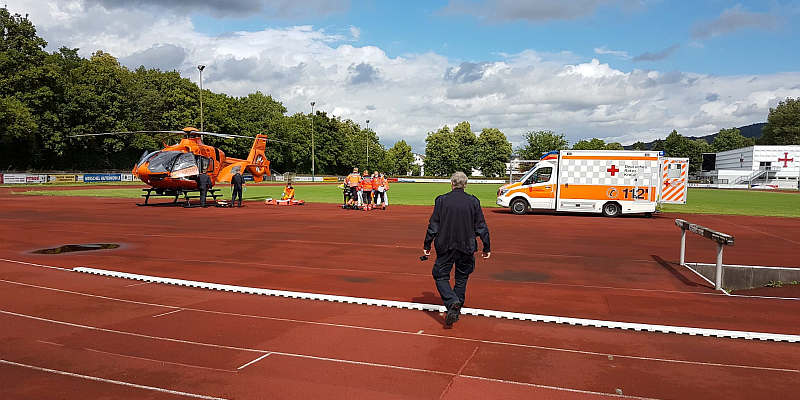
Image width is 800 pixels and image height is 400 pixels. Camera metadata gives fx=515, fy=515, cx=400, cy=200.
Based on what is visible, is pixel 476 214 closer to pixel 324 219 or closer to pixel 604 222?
pixel 324 219

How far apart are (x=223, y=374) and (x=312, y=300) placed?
2.83 m

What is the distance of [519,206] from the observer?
77.3ft

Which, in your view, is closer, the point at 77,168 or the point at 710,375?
the point at 710,375

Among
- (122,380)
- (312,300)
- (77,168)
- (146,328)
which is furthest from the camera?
(77,168)

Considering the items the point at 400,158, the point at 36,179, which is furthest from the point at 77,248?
the point at 400,158

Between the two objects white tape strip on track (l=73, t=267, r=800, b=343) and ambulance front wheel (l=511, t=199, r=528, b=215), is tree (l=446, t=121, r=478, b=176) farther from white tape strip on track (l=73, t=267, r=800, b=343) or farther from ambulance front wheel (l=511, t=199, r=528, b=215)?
white tape strip on track (l=73, t=267, r=800, b=343)

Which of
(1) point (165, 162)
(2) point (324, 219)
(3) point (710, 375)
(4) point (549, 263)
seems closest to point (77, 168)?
(1) point (165, 162)

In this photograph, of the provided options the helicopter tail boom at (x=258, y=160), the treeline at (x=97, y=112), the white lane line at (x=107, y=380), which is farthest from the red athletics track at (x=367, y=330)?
the treeline at (x=97, y=112)

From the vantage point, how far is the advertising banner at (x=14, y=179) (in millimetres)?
52219

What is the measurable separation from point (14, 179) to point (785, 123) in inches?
5522

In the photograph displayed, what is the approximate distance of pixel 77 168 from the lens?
64938 mm

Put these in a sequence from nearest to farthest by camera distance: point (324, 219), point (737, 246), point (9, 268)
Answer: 1. point (9, 268)
2. point (737, 246)
3. point (324, 219)

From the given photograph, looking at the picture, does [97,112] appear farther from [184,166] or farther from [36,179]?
[184,166]

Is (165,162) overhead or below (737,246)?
overhead
